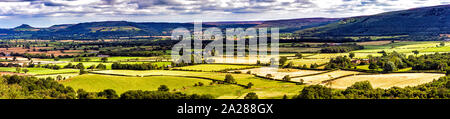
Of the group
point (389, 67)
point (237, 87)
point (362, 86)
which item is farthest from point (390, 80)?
point (237, 87)

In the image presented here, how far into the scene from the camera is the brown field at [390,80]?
6121 cm

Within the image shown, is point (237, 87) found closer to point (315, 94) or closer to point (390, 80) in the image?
point (315, 94)

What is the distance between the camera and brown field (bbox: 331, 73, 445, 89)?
201ft

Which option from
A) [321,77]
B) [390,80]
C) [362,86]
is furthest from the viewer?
[321,77]

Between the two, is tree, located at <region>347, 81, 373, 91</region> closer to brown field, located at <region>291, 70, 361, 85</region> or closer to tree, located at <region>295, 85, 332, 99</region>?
tree, located at <region>295, 85, 332, 99</region>

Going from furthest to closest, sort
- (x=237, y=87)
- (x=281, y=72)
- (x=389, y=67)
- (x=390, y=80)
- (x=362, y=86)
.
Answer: (x=281, y=72) → (x=389, y=67) → (x=390, y=80) → (x=237, y=87) → (x=362, y=86)

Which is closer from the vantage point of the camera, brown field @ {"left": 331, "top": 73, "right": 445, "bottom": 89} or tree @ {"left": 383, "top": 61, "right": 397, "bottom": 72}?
brown field @ {"left": 331, "top": 73, "right": 445, "bottom": 89}

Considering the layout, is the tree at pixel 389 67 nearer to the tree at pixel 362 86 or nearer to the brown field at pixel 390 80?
the brown field at pixel 390 80

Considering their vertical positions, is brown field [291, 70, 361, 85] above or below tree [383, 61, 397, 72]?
below

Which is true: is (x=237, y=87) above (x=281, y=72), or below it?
below

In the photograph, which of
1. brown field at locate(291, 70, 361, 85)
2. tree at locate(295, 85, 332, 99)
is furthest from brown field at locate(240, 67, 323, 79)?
tree at locate(295, 85, 332, 99)

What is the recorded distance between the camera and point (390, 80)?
64812 millimetres
